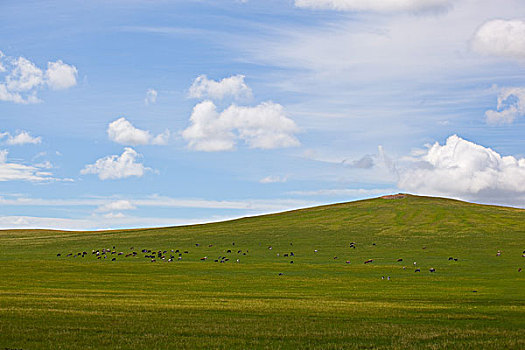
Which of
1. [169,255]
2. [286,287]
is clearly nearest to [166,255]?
[169,255]

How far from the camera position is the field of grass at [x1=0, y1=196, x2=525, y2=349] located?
2095 cm

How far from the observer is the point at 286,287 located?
46562 mm

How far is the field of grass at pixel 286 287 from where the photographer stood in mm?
20953

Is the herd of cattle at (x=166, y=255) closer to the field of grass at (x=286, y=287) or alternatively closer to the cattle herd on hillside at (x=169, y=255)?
the cattle herd on hillside at (x=169, y=255)

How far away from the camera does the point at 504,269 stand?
61.8 metres

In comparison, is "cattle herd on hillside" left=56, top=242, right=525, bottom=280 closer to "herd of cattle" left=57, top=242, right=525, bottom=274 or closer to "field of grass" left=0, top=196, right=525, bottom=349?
"herd of cattle" left=57, top=242, right=525, bottom=274

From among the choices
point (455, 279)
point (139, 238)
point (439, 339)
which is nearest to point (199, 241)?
point (139, 238)

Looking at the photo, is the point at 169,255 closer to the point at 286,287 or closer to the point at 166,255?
the point at 166,255

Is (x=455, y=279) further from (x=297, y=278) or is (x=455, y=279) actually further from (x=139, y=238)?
(x=139, y=238)

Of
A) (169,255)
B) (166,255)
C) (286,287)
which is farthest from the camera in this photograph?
(169,255)

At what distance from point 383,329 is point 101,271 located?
151 feet

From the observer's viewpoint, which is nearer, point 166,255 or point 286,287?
point 286,287

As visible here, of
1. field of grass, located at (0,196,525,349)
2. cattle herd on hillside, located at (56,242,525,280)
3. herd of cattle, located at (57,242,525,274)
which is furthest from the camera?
herd of cattle, located at (57,242,525,274)

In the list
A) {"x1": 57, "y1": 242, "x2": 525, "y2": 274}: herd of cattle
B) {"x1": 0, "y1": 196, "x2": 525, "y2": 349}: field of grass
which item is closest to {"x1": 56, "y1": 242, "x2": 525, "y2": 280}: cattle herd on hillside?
{"x1": 57, "y1": 242, "x2": 525, "y2": 274}: herd of cattle
